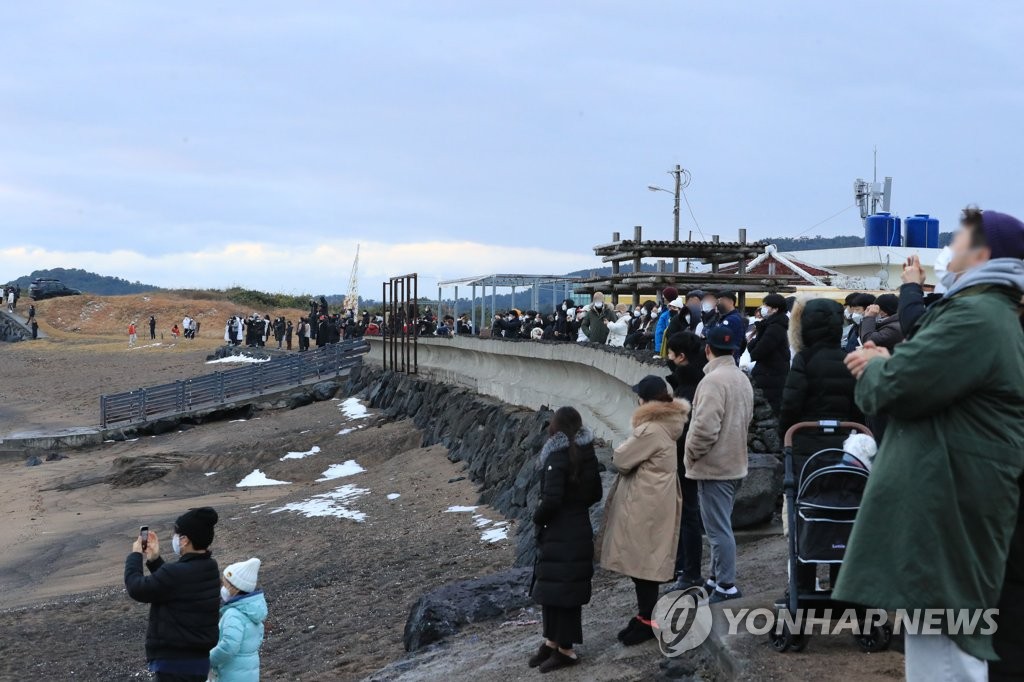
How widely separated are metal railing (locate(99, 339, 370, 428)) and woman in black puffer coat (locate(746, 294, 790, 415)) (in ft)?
94.4

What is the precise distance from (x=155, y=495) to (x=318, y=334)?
24568 millimetres

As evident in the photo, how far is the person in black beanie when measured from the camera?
6.04 metres

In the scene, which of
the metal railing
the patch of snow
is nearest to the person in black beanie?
the patch of snow

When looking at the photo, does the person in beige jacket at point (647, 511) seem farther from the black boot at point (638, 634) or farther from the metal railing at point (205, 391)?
the metal railing at point (205, 391)

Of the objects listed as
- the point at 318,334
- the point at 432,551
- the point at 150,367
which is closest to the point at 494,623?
the point at 432,551

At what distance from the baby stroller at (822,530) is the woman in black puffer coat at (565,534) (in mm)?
1556

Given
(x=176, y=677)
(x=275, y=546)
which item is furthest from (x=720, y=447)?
(x=275, y=546)

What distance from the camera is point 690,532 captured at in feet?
25.0

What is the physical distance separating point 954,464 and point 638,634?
13.2 feet

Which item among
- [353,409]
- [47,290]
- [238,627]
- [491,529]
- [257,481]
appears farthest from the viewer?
[47,290]

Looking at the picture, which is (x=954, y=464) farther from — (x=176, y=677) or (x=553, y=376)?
(x=553, y=376)

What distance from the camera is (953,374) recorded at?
10.9 ft

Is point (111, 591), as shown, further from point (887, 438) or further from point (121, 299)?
point (121, 299)

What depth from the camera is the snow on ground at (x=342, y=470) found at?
2373 cm
